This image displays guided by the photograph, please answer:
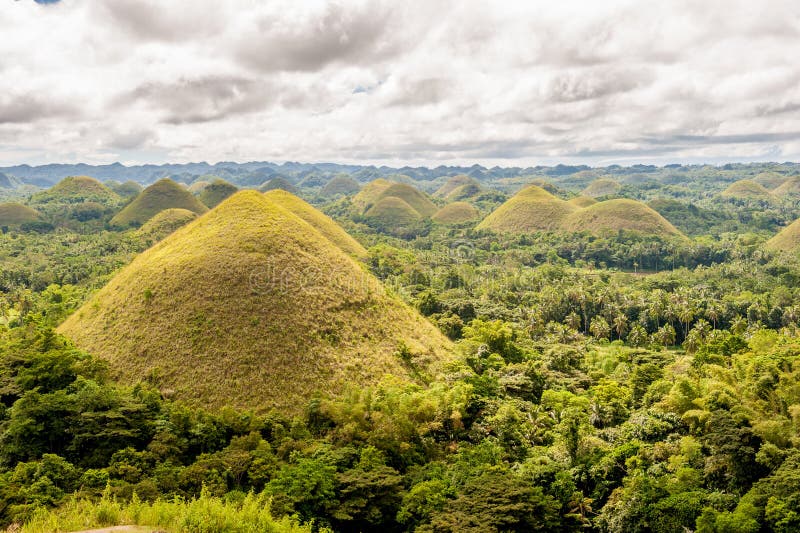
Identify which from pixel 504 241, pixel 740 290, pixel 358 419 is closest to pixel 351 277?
pixel 358 419

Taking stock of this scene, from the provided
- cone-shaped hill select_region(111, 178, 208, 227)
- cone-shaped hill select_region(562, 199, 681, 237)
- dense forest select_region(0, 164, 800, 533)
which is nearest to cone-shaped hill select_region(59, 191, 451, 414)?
dense forest select_region(0, 164, 800, 533)

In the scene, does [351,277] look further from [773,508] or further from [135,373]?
[773,508]

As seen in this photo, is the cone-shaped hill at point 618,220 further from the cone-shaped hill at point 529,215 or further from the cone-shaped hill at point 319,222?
the cone-shaped hill at point 319,222

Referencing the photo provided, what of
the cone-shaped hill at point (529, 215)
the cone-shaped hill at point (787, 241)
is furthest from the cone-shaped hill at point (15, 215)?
the cone-shaped hill at point (787, 241)

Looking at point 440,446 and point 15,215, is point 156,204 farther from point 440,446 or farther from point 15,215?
point 440,446

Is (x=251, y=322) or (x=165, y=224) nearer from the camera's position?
(x=251, y=322)

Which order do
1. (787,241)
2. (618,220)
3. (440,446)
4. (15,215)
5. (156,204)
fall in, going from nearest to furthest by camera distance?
(440,446), (787,241), (618,220), (15,215), (156,204)

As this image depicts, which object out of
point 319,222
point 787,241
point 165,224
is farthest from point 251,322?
point 787,241
